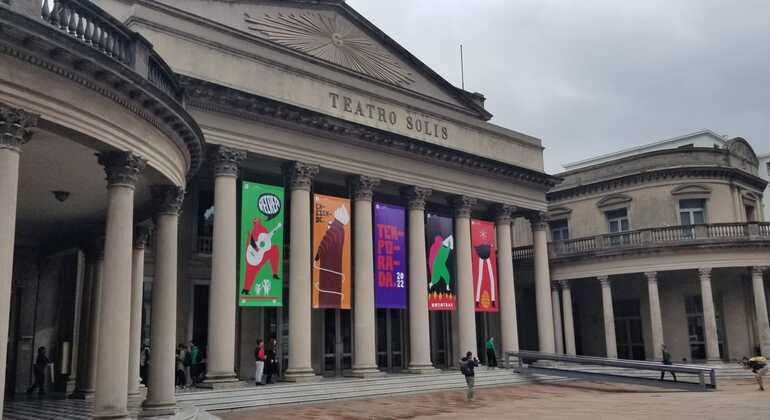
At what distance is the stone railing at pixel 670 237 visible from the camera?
30297mm

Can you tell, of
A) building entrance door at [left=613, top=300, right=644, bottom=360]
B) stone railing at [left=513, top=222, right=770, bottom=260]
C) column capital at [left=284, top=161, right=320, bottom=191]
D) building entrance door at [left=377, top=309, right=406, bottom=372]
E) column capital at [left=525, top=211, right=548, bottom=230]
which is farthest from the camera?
building entrance door at [left=613, top=300, right=644, bottom=360]

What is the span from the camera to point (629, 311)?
3478 cm

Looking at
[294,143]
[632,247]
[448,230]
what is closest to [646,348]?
[632,247]

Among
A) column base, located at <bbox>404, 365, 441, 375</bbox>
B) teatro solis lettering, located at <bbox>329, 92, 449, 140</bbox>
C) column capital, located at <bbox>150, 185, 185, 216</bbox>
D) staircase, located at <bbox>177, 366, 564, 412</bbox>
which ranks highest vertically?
teatro solis lettering, located at <bbox>329, 92, 449, 140</bbox>

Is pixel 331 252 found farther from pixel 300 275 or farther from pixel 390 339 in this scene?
pixel 390 339

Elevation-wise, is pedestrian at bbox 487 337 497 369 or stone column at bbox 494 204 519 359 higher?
stone column at bbox 494 204 519 359

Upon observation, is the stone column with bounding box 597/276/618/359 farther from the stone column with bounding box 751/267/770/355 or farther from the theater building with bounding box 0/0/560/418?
the stone column with bounding box 751/267/770/355

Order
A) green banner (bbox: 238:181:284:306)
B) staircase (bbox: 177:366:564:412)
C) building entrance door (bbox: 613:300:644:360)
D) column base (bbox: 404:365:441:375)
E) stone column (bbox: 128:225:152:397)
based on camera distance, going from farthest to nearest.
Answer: building entrance door (bbox: 613:300:644:360) < column base (bbox: 404:365:441:375) < green banner (bbox: 238:181:284:306) < staircase (bbox: 177:366:564:412) < stone column (bbox: 128:225:152:397)

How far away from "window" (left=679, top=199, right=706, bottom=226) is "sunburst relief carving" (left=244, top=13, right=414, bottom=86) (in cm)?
1537

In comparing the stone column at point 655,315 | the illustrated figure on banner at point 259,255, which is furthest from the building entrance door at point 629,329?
the illustrated figure on banner at point 259,255

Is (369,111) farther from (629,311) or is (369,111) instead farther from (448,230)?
(629,311)

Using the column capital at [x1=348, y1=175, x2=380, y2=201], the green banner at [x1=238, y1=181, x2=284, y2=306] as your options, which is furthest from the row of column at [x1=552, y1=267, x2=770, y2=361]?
the green banner at [x1=238, y1=181, x2=284, y2=306]

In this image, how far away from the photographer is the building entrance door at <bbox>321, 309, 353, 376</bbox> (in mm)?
25875

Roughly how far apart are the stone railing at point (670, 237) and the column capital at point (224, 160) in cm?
1957
